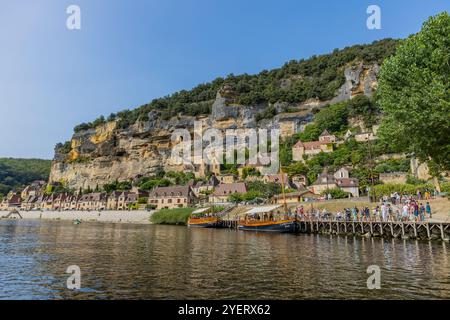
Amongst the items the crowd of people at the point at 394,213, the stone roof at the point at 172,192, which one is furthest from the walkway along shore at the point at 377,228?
the stone roof at the point at 172,192

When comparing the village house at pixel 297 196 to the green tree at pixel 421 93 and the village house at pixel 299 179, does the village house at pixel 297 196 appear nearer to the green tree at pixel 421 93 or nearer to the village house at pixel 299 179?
the village house at pixel 299 179

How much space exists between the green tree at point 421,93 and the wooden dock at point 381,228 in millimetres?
5931

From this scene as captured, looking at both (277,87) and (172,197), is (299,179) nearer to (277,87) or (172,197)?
(172,197)

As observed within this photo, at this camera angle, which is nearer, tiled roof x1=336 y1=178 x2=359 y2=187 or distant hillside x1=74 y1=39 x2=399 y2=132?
tiled roof x1=336 y1=178 x2=359 y2=187

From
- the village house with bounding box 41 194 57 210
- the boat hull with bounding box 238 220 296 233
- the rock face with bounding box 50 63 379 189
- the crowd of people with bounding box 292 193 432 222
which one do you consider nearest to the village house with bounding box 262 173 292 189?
the rock face with bounding box 50 63 379 189

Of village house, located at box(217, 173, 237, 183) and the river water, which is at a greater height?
village house, located at box(217, 173, 237, 183)

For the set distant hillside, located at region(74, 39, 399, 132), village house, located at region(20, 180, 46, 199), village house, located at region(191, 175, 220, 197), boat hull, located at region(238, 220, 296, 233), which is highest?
distant hillside, located at region(74, 39, 399, 132)

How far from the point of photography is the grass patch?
217 ft

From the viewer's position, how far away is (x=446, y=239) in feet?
91.8

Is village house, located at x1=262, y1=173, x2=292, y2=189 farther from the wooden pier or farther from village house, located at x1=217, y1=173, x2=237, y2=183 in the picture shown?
the wooden pier

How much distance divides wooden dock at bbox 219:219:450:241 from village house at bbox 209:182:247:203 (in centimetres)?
4254

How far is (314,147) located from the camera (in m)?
107
